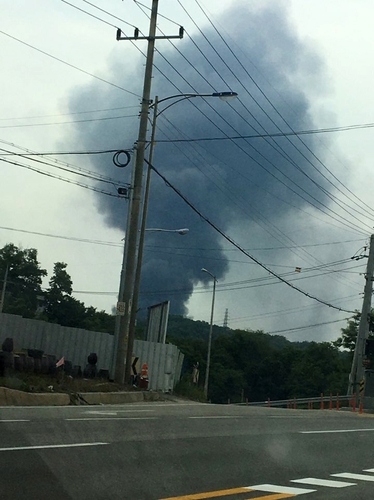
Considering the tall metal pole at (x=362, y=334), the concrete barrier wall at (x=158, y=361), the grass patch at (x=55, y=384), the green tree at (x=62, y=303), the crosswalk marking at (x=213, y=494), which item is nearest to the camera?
the crosswalk marking at (x=213, y=494)

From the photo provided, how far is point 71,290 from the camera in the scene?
111750mm

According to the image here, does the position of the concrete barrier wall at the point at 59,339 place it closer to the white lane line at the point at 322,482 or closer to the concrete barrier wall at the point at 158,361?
the concrete barrier wall at the point at 158,361

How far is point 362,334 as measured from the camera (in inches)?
2010

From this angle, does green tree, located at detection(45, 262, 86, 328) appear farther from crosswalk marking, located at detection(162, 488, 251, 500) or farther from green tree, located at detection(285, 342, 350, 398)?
crosswalk marking, located at detection(162, 488, 251, 500)

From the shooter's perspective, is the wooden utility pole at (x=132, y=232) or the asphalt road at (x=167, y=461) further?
the wooden utility pole at (x=132, y=232)

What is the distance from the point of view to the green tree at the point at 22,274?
368ft

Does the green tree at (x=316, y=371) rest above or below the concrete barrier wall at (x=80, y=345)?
above

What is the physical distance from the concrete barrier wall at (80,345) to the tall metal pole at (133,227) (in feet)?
20.8

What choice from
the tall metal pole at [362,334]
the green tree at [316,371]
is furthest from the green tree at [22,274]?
the tall metal pole at [362,334]

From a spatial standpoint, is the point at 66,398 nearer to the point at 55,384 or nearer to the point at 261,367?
the point at 55,384

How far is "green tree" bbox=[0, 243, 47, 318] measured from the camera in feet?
368

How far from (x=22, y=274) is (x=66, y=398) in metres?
93.4

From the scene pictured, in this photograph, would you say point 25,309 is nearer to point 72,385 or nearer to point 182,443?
point 72,385

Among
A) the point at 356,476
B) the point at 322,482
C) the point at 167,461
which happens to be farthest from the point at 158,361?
the point at 322,482
